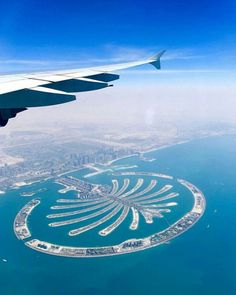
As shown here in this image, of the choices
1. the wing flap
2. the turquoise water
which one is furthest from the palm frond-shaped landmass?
the wing flap

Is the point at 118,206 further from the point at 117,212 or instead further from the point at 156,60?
the point at 156,60

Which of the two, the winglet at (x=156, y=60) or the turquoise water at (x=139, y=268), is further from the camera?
the turquoise water at (x=139, y=268)

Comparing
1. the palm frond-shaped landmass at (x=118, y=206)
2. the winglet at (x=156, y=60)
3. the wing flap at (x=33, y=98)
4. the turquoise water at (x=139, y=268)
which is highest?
the winglet at (x=156, y=60)

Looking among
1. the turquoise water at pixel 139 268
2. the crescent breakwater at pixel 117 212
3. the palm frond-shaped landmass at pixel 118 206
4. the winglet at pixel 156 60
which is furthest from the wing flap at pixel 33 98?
the palm frond-shaped landmass at pixel 118 206

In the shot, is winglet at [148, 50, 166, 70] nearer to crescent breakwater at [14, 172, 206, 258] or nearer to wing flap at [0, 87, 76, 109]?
wing flap at [0, 87, 76, 109]

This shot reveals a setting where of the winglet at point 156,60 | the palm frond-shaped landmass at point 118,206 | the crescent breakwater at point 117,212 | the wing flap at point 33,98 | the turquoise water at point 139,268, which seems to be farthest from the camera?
the palm frond-shaped landmass at point 118,206

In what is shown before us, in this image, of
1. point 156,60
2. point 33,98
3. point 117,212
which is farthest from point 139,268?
point 33,98

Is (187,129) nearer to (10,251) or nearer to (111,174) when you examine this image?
(111,174)

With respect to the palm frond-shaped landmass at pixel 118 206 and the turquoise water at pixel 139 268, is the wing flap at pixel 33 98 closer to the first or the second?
the turquoise water at pixel 139 268
